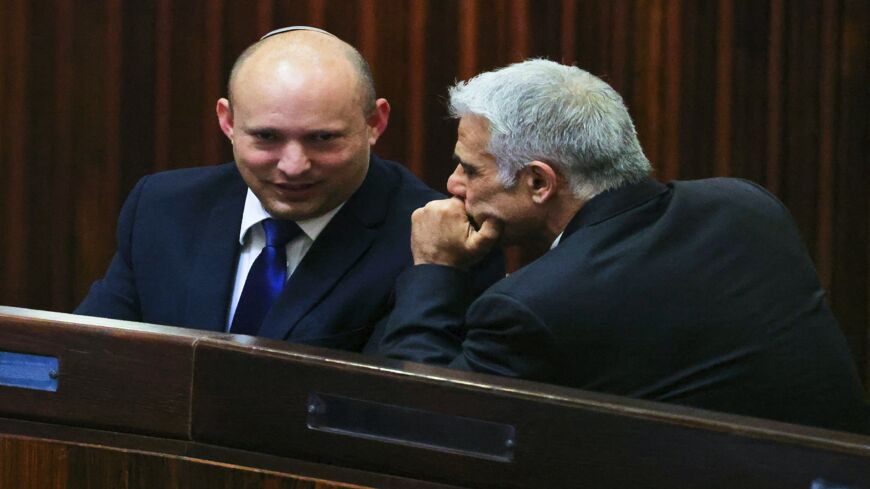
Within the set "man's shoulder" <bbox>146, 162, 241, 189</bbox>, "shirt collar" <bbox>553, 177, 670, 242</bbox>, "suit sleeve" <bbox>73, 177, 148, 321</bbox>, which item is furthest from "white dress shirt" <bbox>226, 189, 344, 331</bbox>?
"shirt collar" <bbox>553, 177, 670, 242</bbox>

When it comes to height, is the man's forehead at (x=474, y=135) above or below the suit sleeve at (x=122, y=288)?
above

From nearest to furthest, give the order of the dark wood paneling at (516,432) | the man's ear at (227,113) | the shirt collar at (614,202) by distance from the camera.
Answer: the dark wood paneling at (516,432) → the shirt collar at (614,202) → the man's ear at (227,113)

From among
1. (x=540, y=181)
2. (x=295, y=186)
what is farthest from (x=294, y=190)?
(x=540, y=181)

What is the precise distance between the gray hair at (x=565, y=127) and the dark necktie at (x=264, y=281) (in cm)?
45

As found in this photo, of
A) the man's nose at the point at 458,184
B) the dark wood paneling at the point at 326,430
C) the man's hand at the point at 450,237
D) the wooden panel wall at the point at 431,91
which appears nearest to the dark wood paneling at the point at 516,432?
the dark wood paneling at the point at 326,430

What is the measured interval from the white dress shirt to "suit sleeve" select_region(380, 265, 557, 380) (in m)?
0.24

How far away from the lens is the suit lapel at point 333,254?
210 cm

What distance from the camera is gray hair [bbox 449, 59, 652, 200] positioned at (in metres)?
1.87

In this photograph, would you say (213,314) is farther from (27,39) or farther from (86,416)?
(27,39)

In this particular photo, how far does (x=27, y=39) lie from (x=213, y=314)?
1.19 m

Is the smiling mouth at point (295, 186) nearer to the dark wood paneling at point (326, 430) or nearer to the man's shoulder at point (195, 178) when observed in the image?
the man's shoulder at point (195, 178)

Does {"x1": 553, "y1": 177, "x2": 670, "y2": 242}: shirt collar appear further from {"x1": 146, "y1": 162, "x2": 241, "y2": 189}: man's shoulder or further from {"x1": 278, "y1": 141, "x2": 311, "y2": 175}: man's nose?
{"x1": 146, "y1": 162, "x2": 241, "y2": 189}: man's shoulder

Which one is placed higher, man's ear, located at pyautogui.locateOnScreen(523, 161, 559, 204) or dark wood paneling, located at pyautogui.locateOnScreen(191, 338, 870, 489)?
man's ear, located at pyautogui.locateOnScreen(523, 161, 559, 204)

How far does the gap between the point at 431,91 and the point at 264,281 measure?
0.93 meters
